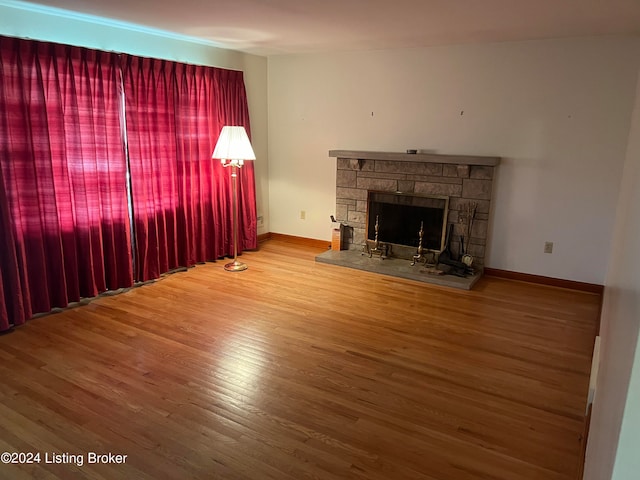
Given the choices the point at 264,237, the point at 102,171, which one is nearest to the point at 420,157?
the point at 264,237

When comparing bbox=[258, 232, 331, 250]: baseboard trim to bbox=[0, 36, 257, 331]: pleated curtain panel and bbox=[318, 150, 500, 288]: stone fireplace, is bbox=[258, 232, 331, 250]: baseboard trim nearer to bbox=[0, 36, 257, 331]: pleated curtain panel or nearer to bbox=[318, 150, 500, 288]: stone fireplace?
bbox=[318, 150, 500, 288]: stone fireplace

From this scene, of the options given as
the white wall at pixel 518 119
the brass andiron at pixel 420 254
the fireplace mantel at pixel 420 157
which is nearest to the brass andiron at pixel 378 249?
the brass andiron at pixel 420 254

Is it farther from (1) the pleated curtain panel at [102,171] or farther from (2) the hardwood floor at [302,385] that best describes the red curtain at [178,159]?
(2) the hardwood floor at [302,385]

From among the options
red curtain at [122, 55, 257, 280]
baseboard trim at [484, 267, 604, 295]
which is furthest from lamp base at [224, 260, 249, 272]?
baseboard trim at [484, 267, 604, 295]

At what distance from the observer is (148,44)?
4.19m

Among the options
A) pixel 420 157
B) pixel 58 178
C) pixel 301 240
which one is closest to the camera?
pixel 58 178

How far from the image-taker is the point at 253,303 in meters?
3.94

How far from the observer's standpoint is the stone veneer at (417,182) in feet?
15.0

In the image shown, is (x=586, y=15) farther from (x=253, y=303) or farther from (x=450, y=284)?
(x=253, y=303)

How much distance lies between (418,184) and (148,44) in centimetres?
301

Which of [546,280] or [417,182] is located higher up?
[417,182]

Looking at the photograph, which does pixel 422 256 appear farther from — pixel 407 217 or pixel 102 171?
pixel 102 171

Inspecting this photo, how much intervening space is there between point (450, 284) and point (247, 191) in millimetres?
2610

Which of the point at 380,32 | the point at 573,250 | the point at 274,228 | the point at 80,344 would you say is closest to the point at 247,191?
the point at 274,228
